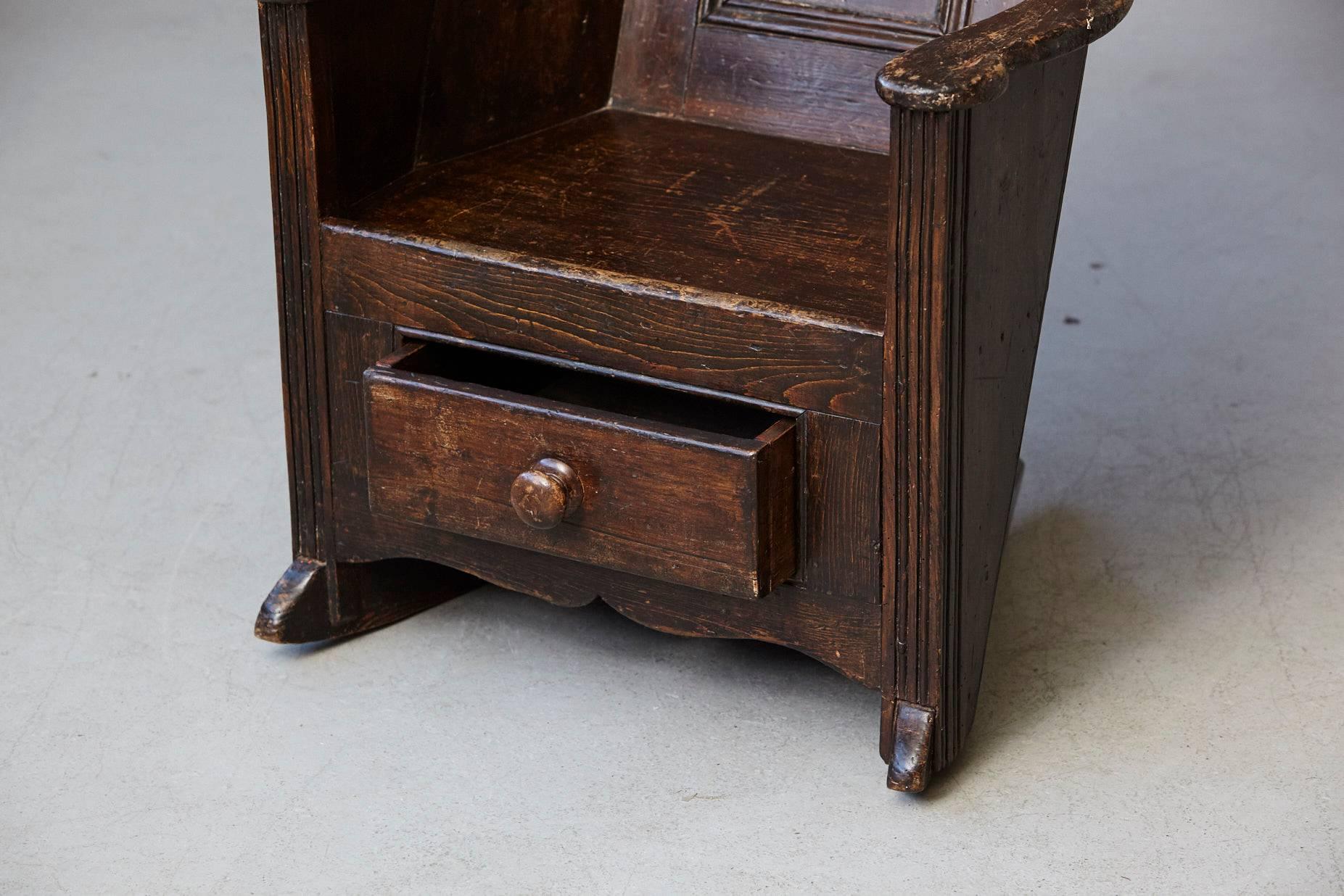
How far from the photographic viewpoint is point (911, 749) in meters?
1.45

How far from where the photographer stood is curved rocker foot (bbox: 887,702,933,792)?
144 centimetres

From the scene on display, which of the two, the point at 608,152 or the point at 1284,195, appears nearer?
the point at 608,152

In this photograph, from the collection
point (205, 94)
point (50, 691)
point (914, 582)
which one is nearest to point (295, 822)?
point (50, 691)

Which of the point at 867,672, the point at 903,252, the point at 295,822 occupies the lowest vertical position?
the point at 295,822

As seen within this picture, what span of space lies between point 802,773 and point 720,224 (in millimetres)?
479

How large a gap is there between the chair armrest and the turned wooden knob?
1.33ft

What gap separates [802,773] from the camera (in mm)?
1514

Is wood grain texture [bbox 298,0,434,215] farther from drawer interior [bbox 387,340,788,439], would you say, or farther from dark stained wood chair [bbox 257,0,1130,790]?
drawer interior [bbox 387,340,788,439]

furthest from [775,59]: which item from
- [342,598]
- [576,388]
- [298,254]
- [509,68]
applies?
[342,598]

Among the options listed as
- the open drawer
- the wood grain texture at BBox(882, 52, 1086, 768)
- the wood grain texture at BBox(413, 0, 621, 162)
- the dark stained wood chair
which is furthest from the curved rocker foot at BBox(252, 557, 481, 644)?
the wood grain texture at BBox(882, 52, 1086, 768)

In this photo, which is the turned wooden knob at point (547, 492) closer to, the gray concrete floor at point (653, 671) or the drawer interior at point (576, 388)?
the drawer interior at point (576, 388)

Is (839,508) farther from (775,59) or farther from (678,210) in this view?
(775,59)

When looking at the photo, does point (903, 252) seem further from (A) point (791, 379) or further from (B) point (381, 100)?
(B) point (381, 100)

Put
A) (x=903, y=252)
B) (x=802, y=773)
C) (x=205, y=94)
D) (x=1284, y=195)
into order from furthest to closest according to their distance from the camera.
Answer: (x=205, y=94) → (x=1284, y=195) → (x=802, y=773) → (x=903, y=252)
